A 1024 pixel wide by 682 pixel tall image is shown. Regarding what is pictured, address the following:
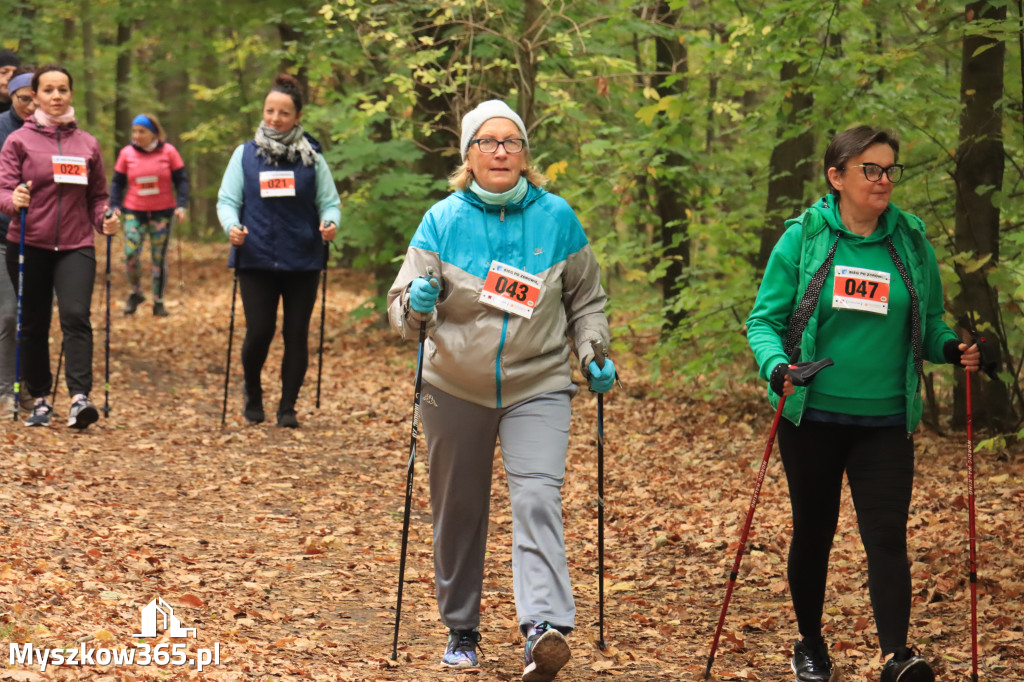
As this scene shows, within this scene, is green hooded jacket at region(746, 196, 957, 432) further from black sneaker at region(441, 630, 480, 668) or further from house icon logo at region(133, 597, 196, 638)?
house icon logo at region(133, 597, 196, 638)

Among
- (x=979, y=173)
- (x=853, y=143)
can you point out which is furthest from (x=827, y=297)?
(x=979, y=173)

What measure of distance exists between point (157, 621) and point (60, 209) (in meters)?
4.43

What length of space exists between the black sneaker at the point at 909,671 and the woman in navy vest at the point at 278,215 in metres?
5.91

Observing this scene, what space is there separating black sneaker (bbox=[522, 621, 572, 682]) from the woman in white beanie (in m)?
0.09

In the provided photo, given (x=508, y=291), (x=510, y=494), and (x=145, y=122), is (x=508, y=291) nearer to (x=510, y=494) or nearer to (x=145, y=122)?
(x=510, y=494)

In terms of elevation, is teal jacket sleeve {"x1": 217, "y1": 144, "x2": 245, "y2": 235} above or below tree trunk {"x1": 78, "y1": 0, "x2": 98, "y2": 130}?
below

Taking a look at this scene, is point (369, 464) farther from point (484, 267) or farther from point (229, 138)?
point (229, 138)

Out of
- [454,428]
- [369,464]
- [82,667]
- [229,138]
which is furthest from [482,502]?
[229,138]

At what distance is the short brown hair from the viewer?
4141 mm

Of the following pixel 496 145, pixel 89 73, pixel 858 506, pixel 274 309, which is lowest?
pixel 858 506

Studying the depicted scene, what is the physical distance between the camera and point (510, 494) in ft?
14.2

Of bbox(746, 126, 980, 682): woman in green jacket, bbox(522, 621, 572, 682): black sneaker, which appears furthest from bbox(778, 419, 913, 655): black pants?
bbox(522, 621, 572, 682): black sneaker

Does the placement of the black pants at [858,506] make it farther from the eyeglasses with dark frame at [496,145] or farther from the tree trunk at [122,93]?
the tree trunk at [122,93]

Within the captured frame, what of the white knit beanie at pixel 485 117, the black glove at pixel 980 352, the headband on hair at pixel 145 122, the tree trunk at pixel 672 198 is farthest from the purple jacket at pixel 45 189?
the headband on hair at pixel 145 122
